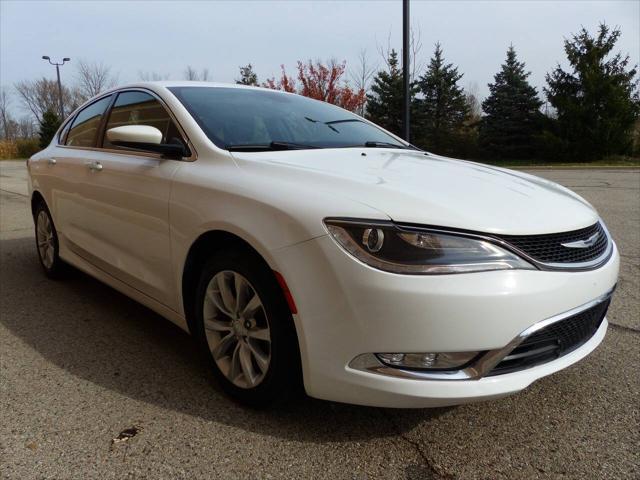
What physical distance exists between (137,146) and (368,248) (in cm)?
165

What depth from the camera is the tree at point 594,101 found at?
2564cm

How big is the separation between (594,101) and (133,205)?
28.4 meters

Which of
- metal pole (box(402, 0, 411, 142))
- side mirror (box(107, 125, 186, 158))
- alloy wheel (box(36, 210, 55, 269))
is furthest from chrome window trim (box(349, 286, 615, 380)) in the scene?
metal pole (box(402, 0, 411, 142))

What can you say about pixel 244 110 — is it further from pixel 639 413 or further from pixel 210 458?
pixel 639 413

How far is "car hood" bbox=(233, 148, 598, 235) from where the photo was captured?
1.96m

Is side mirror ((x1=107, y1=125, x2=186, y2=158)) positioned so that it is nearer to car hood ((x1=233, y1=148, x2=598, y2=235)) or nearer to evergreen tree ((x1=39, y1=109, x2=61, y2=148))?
car hood ((x1=233, y1=148, x2=598, y2=235))

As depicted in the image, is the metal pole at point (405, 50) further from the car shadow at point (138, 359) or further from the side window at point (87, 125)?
A: the car shadow at point (138, 359)

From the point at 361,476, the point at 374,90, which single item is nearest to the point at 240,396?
the point at 361,476

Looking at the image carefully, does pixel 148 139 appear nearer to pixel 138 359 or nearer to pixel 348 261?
pixel 138 359

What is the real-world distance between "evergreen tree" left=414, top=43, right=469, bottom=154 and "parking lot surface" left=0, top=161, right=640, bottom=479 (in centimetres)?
3088

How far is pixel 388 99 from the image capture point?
32.6 metres

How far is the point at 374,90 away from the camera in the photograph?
33094 mm

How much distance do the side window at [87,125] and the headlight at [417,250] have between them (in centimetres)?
259

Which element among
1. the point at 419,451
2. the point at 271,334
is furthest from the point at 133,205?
the point at 419,451
